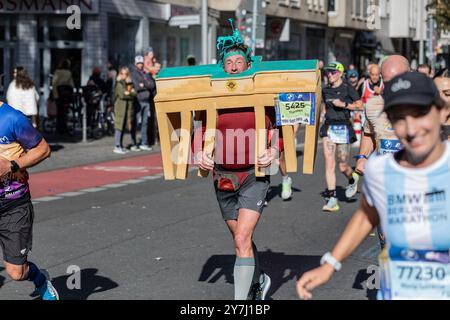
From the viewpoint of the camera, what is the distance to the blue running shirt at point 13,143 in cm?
599

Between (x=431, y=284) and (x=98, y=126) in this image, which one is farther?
(x=98, y=126)

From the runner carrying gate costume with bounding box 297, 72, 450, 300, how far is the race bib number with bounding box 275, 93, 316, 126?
2.05 meters

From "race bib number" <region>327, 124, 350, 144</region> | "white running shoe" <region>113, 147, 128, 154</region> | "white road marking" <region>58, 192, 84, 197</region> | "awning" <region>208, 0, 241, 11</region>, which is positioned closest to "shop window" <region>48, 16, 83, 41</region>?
"white running shoe" <region>113, 147, 128, 154</region>

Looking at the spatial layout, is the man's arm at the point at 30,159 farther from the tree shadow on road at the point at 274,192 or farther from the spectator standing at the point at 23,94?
the spectator standing at the point at 23,94

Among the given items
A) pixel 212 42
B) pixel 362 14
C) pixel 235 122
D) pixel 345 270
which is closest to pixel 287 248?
pixel 345 270

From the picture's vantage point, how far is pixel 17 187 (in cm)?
614

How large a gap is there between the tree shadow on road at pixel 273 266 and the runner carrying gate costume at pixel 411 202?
3.27 meters

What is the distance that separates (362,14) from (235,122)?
41973 millimetres

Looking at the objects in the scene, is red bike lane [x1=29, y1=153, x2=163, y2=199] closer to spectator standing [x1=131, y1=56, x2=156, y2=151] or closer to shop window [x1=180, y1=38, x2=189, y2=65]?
spectator standing [x1=131, y1=56, x2=156, y2=151]

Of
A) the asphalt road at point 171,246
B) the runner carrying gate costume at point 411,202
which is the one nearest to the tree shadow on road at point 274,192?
the asphalt road at point 171,246

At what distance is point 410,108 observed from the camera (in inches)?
144

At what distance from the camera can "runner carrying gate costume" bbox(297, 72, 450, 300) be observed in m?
3.65

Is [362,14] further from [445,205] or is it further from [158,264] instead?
[445,205]

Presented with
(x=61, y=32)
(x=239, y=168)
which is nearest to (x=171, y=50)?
(x=61, y=32)
